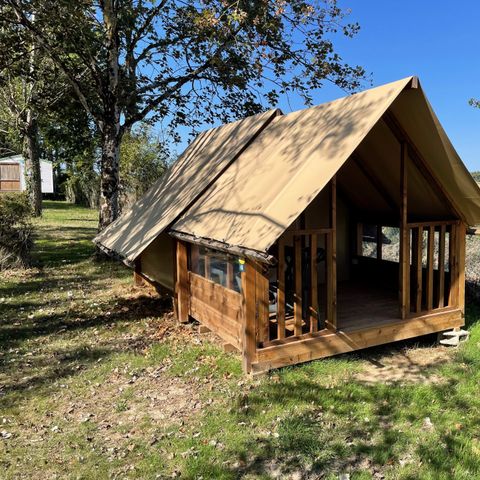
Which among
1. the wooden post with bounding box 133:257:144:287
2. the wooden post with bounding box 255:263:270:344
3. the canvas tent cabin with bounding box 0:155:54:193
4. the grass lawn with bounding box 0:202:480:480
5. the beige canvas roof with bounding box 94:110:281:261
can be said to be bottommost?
the grass lawn with bounding box 0:202:480:480

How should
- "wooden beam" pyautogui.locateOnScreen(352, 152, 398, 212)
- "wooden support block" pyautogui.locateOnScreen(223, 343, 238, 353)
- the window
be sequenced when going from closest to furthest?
the window
"wooden support block" pyautogui.locateOnScreen(223, 343, 238, 353)
"wooden beam" pyautogui.locateOnScreen(352, 152, 398, 212)

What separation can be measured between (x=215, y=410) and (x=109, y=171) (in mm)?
9734

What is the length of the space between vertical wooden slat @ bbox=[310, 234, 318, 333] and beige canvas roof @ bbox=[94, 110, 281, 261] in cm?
288

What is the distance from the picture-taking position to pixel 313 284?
19.4 feet

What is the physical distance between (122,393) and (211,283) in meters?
2.06

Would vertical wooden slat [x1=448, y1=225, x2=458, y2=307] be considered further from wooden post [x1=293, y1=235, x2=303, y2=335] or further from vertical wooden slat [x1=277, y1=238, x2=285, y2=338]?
vertical wooden slat [x1=277, y1=238, x2=285, y2=338]

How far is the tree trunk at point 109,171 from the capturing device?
1321cm

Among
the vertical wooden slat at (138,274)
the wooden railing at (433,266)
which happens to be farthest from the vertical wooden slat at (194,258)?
the vertical wooden slat at (138,274)

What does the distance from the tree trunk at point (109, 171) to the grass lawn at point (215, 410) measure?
19.5 ft

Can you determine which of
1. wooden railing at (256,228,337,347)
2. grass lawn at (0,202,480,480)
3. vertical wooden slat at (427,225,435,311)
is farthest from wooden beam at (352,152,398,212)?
grass lawn at (0,202,480,480)

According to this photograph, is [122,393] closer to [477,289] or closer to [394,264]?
[394,264]

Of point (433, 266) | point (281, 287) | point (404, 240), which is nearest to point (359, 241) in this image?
point (433, 266)

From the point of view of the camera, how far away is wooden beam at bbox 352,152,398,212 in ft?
25.5

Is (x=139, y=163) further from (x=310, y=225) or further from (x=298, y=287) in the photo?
(x=298, y=287)
